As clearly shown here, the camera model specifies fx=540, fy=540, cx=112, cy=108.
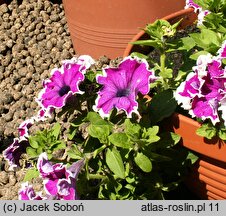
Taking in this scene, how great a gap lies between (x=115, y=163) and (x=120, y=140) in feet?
0.24

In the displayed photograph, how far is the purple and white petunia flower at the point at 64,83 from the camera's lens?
169 centimetres

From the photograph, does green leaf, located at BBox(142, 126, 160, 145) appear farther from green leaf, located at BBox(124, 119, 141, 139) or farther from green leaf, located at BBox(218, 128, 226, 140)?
green leaf, located at BBox(218, 128, 226, 140)

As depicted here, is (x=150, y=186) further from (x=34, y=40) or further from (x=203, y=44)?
(x=34, y=40)

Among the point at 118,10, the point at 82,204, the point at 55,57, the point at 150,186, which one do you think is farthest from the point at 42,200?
the point at 55,57

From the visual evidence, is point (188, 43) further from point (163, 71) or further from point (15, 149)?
point (15, 149)

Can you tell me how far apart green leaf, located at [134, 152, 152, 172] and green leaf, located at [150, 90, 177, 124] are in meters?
0.15

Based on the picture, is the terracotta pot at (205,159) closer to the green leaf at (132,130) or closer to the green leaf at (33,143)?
the green leaf at (132,130)

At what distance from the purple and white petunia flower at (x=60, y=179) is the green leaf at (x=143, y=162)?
18cm

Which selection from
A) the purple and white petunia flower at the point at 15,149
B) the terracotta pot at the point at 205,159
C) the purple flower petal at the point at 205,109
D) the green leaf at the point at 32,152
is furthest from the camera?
the purple and white petunia flower at the point at 15,149

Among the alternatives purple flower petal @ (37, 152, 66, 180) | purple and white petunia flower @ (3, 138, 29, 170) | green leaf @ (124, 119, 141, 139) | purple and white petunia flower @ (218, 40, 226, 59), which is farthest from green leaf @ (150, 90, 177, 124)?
purple and white petunia flower @ (3, 138, 29, 170)

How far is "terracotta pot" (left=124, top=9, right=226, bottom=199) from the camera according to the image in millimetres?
1690

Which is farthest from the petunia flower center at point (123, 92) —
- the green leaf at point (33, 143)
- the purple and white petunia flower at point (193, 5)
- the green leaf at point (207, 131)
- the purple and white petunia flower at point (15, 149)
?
the purple and white petunia flower at point (193, 5)

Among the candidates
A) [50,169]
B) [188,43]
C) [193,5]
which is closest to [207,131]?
[188,43]

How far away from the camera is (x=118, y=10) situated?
2631 millimetres
